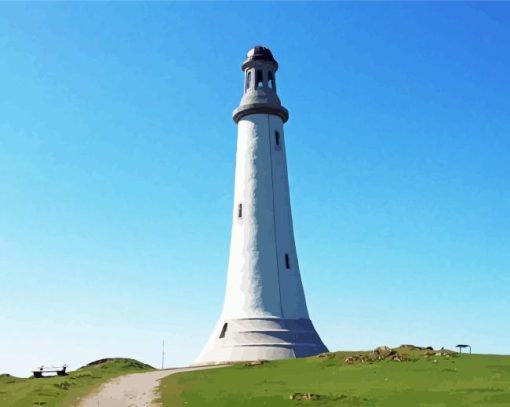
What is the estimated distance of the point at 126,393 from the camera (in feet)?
92.7

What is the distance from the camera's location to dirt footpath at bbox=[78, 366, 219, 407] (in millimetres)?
25328

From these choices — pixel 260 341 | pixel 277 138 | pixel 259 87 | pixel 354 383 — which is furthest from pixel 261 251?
pixel 354 383

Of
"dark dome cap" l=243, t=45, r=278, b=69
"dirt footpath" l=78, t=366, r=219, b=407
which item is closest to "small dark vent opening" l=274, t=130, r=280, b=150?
"dark dome cap" l=243, t=45, r=278, b=69

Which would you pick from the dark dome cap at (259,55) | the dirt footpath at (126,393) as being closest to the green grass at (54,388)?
the dirt footpath at (126,393)

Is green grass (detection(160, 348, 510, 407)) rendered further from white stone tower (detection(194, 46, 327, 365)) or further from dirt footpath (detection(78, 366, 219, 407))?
white stone tower (detection(194, 46, 327, 365))

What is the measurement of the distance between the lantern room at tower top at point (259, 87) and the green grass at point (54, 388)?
24.0 m

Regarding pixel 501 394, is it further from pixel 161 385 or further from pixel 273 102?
pixel 273 102

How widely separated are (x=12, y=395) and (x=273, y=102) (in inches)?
1195

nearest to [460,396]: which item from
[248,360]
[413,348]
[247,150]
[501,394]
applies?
[501,394]

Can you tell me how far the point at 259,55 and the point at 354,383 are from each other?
31547 millimetres

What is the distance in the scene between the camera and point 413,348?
36.3 m

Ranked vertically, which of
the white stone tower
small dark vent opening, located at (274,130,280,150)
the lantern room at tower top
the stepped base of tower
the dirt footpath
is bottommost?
the dirt footpath

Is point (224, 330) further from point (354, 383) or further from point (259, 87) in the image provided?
point (259, 87)

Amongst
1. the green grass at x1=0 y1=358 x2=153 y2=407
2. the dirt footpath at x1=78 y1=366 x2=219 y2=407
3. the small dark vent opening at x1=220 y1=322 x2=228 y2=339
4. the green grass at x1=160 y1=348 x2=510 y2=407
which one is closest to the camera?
the green grass at x1=160 y1=348 x2=510 y2=407
